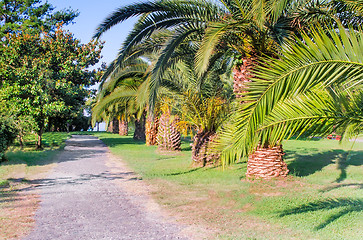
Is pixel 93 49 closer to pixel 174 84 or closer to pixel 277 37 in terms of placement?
pixel 174 84

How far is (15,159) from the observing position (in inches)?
504

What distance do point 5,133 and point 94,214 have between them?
6699 mm

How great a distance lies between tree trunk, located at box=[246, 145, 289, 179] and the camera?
8320 millimetres

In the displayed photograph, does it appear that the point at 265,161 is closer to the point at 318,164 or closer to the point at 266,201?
the point at 266,201

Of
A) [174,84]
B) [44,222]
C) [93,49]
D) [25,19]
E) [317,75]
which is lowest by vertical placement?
[44,222]

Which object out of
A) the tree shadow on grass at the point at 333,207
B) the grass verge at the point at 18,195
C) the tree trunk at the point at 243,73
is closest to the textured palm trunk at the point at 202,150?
the tree trunk at the point at 243,73

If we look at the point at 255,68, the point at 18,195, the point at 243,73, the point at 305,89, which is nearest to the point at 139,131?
the point at 243,73

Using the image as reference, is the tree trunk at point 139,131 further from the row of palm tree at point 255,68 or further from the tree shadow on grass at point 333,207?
the tree shadow on grass at point 333,207

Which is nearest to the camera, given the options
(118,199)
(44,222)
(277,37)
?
(44,222)

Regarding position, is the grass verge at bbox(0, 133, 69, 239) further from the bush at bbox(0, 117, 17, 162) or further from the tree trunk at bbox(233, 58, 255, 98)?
the tree trunk at bbox(233, 58, 255, 98)

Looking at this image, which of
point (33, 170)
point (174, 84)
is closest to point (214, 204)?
point (174, 84)

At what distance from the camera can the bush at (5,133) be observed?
410 inches

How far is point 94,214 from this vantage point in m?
5.58

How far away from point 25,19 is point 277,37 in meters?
25.8
